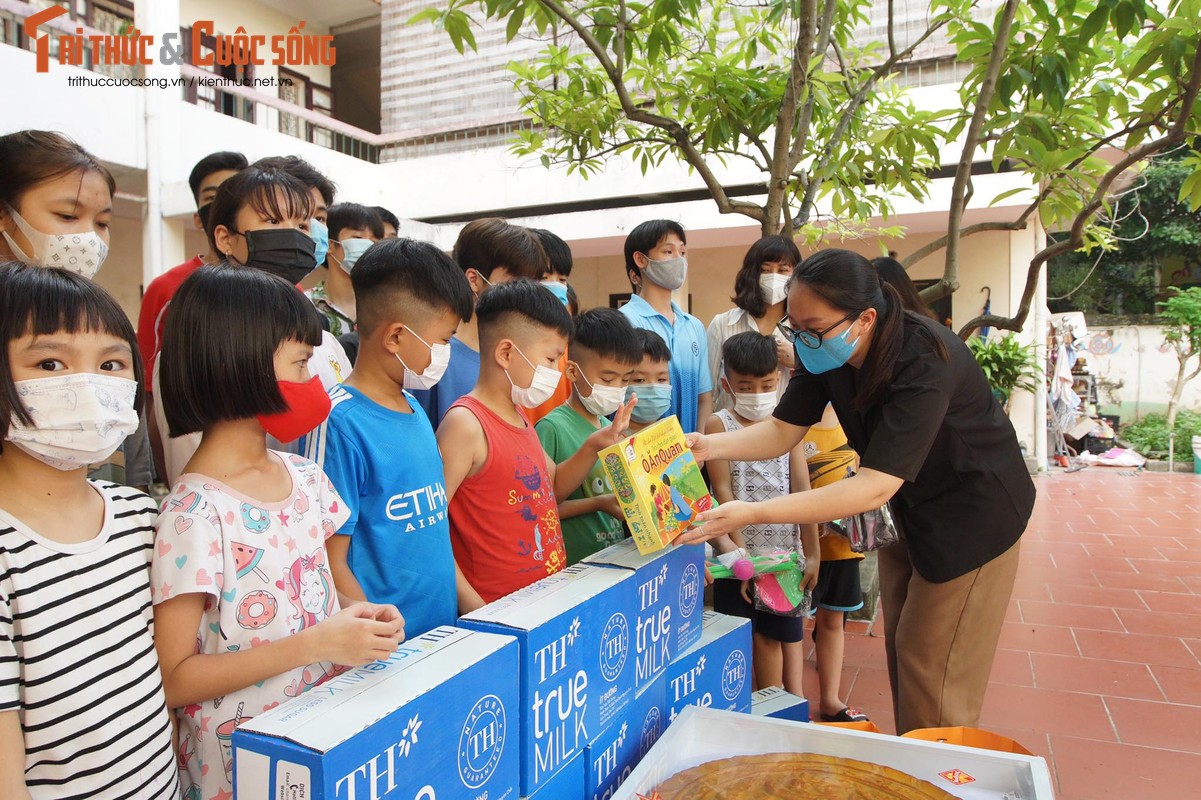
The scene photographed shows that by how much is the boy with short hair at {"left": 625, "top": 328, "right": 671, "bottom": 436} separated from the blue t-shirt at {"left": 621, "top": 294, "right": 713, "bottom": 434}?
531 millimetres

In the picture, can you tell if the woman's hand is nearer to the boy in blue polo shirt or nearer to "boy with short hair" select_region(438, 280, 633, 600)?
"boy with short hair" select_region(438, 280, 633, 600)

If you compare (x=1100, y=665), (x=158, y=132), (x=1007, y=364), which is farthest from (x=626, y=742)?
(x=1007, y=364)

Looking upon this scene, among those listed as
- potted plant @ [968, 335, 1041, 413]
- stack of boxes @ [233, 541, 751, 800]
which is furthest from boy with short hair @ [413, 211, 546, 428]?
potted plant @ [968, 335, 1041, 413]

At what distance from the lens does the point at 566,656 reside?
136 centimetres

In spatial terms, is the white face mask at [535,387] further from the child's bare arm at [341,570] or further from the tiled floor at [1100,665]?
the tiled floor at [1100,665]

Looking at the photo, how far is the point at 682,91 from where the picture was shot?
10.8ft

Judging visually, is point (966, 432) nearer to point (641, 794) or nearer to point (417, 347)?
point (641, 794)

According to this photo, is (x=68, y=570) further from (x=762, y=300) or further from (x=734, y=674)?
(x=762, y=300)

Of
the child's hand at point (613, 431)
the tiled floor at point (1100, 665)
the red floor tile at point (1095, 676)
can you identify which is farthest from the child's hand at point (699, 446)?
the red floor tile at point (1095, 676)

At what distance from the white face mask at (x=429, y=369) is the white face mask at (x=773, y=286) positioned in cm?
178

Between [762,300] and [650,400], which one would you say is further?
[762,300]

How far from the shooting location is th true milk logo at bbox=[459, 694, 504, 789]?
1110 mm

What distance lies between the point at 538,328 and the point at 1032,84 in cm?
174

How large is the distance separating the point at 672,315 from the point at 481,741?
2.49 m
